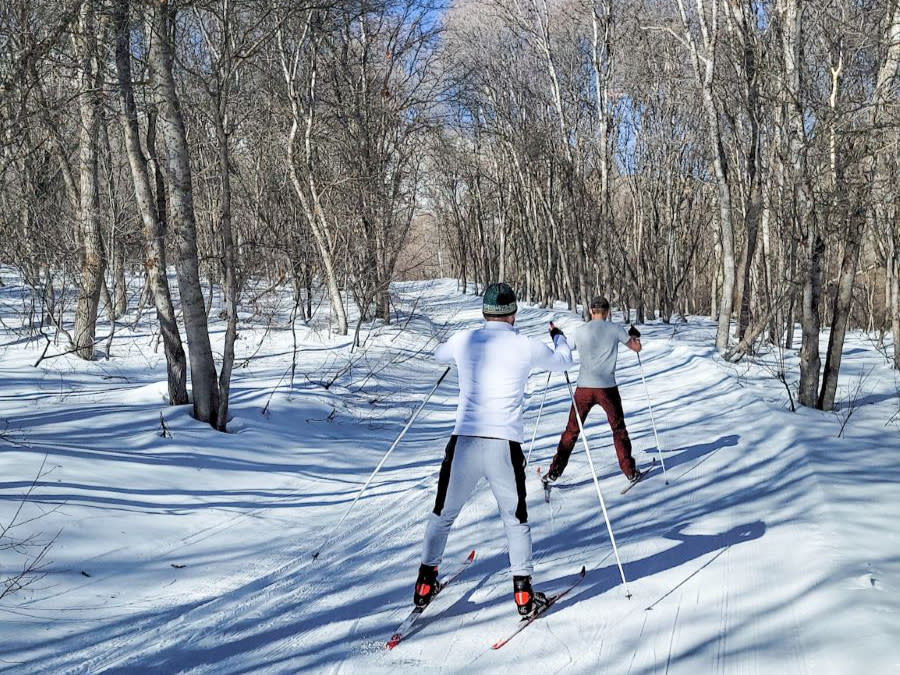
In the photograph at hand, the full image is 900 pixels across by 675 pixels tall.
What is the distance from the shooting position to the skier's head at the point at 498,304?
4.79 m

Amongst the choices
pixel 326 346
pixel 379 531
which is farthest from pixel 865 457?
pixel 326 346

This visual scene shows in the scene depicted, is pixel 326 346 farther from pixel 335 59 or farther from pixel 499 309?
pixel 499 309

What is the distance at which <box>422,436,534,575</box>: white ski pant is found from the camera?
4.59 meters

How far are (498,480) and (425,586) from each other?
865 millimetres

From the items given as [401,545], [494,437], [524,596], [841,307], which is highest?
[841,307]

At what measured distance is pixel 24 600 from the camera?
15.4 feet

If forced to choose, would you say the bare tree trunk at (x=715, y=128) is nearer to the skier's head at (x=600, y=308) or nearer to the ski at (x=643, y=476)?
the ski at (x=643, y=476)

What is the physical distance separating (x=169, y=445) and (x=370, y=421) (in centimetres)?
402

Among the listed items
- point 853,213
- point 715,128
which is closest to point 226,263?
point 853,213

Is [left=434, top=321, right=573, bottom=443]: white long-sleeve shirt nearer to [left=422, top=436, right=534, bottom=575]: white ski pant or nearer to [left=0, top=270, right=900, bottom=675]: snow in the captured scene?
[left=422, top=436, right=534, bottom=575]: white ski pant

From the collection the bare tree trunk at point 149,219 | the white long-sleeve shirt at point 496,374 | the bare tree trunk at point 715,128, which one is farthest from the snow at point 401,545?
the bare tree trunk at point 715,128

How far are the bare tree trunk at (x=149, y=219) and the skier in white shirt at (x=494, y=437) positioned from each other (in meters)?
5.95

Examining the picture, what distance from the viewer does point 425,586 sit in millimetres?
4730

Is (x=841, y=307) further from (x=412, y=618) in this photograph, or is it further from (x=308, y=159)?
(x=308, y=159)
